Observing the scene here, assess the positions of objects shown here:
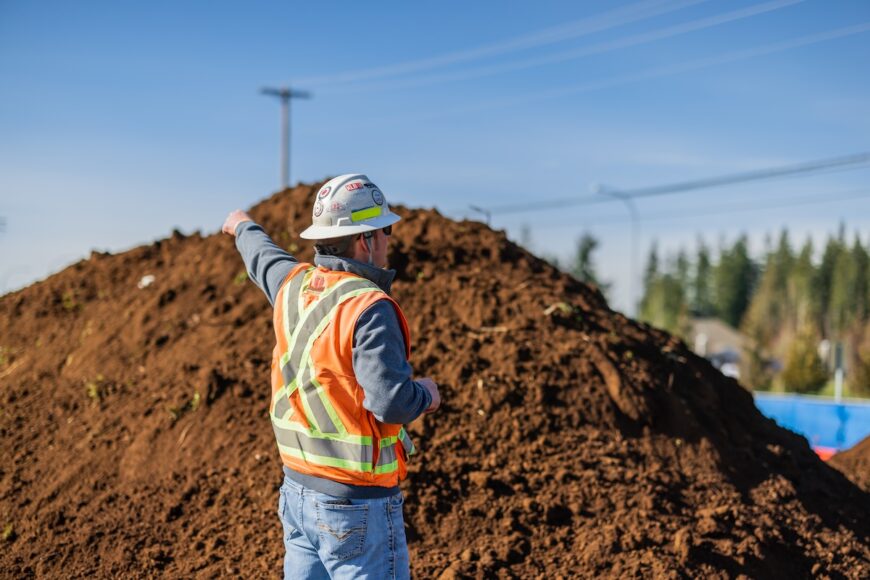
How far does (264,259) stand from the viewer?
3.38 m

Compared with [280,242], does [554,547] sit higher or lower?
lower

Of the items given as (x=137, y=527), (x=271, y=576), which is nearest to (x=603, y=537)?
(x=271, y=576)

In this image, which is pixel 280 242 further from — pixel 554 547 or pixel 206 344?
pixel 554 547

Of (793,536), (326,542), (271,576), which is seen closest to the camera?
(326,542)

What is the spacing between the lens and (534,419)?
5480mm

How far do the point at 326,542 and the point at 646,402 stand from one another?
3665 mm

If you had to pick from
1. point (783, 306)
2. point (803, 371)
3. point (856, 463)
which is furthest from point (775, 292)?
point (856, 463)

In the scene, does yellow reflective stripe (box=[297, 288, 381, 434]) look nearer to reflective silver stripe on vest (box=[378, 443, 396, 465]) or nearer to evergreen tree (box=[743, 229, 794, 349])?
reflective silver stripe on vest (box=[378, 443, 396, 465])

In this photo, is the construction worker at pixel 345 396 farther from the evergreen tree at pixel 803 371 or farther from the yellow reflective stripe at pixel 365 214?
the evergreen tree at pixel 803 371

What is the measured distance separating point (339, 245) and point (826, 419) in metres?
14.2

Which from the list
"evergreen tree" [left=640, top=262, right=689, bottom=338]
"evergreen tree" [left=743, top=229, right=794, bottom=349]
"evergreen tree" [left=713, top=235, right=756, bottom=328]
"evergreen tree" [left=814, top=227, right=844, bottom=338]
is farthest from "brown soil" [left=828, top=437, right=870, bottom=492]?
"evergreen tree" [left=713, top=235, right=756, bottom=328]

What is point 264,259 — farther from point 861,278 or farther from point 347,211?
point 861,278

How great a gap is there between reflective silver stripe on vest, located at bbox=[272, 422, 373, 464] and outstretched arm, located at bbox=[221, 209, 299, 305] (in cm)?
62

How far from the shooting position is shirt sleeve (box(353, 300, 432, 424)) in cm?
263
